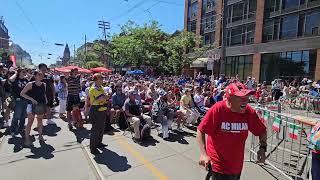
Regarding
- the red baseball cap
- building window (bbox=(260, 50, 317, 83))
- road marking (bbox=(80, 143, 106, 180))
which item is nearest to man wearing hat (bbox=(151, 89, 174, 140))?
road marking (bbox=(80, 143, 106, 180))

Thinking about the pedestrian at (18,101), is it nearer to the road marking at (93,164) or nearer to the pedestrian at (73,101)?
the pedestrian at (73,101)

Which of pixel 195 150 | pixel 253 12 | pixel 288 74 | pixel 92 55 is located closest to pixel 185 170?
pixel 195 150

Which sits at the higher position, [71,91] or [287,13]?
[287,13]

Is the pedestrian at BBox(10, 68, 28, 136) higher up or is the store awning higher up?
the store awning

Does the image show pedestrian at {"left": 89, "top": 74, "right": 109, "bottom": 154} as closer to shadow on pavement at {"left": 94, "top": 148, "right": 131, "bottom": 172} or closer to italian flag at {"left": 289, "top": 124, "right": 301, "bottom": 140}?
shadow on pavement at {"left": 94, "top": 148, "right": 131, "bottom": 172}

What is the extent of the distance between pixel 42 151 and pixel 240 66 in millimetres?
28775

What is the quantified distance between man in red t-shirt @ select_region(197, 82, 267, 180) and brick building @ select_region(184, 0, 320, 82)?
16240 millimetres

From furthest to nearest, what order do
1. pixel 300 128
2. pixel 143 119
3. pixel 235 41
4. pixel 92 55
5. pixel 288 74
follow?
pixel 92 55, pixel 235 41, pixel 288 74, pixel 143 119, pixel 300 128

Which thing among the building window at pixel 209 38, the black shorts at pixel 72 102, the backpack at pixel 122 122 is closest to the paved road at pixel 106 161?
the backpack at pixel 122 122

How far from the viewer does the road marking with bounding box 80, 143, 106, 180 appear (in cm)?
573

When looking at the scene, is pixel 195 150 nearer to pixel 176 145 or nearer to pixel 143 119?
pixel 176 145

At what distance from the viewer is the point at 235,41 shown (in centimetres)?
3416

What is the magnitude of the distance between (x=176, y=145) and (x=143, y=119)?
4.39ft

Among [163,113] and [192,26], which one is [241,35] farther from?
[163,113]
